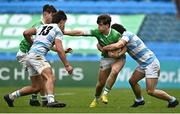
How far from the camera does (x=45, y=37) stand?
49.8 ft

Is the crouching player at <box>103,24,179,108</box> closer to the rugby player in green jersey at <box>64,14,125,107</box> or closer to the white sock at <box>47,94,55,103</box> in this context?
the rugby player in green jersey at <box>64,14,125,107</box>

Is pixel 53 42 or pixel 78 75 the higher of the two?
pixel 53 42

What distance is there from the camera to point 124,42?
15305 millimetres

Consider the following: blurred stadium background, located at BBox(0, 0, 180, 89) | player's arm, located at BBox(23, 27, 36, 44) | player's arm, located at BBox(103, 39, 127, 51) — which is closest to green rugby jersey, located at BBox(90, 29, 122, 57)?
player's arm, located at BBox(103, 39, 127, 51)

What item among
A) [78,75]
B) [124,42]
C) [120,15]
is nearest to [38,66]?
[124,42]

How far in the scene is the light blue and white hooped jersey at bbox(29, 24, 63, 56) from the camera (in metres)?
15.1

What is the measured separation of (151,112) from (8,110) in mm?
2777

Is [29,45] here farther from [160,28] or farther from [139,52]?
[160,28]

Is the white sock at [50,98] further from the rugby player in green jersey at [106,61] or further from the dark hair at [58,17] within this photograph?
the dark hair at [58,17]

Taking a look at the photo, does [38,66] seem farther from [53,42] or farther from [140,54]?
[140,54]

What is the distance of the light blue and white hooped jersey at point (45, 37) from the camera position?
15062 millimetres

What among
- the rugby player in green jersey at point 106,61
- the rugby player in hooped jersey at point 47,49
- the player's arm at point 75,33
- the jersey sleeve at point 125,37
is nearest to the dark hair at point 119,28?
the rugby player in green jersey at point 106,61

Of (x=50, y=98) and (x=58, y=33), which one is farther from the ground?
(x=58, y=33)

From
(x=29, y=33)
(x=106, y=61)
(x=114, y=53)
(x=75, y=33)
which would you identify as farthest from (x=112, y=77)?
(x=29, y=33)
